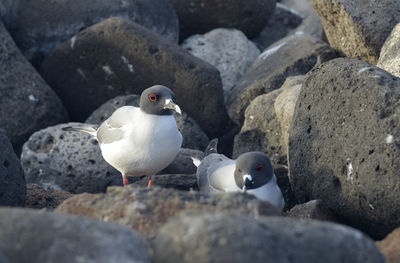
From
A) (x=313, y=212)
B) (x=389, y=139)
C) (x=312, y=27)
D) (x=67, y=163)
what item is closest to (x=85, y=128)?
(x=67, y=163)

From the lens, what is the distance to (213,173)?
645 centimetres

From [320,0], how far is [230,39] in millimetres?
2650

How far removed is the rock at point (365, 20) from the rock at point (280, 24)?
154 inches

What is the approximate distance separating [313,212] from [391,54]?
2.44m

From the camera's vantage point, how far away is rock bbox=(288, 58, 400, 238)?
5.65 metres

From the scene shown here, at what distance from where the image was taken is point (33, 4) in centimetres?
1016

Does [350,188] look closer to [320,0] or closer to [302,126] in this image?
[302,126]

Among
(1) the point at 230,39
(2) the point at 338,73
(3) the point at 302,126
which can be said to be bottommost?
(1) the point at 230,39

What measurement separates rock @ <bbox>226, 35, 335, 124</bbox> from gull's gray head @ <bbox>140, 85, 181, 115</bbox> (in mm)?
2646

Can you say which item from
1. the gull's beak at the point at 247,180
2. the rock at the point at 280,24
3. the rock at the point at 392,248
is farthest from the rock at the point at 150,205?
the rock at the point at 280,24

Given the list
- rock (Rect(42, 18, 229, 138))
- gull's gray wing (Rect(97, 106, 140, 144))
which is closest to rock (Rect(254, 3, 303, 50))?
rock (Rect(42, 18, 229, 138))

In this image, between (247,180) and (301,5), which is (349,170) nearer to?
(247,180)

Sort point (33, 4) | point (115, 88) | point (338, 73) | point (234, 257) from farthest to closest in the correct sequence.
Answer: point (33, 4), point (115, 88), point (338, 73), point (234, 257)

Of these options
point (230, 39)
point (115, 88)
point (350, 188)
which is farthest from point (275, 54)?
point (350, 188)
